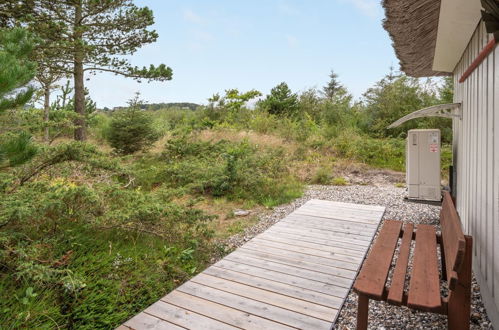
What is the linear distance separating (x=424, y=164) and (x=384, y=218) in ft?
3.38

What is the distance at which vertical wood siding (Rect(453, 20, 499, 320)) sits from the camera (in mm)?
2016

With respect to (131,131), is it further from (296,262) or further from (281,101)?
(281,101)

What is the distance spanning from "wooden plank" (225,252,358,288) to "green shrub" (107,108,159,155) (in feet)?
25.1

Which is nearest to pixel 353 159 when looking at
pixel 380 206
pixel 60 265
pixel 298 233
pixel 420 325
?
pixel 380 206

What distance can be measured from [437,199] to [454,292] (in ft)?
9.89

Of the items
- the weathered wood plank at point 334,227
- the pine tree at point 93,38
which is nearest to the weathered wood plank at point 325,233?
the weathered wood plank at point 334,227

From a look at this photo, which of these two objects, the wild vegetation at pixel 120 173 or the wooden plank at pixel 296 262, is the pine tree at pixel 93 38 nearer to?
the wild vegetation at pixel 120 173

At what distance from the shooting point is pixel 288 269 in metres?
3.04

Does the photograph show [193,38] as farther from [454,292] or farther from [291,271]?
[454,292]

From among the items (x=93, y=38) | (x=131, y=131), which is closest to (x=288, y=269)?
(x=131, y=131)

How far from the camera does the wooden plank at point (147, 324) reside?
212 centimetres

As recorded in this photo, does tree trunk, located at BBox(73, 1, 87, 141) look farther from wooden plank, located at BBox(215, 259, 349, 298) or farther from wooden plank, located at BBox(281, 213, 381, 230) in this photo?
wooden plank, located at BBox(215, 259, 349, 298)

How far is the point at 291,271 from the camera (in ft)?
9.83

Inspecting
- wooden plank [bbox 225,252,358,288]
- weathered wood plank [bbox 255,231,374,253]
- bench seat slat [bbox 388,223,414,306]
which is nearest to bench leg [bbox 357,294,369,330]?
bench seat slat [bbox 388,223,414,306]
